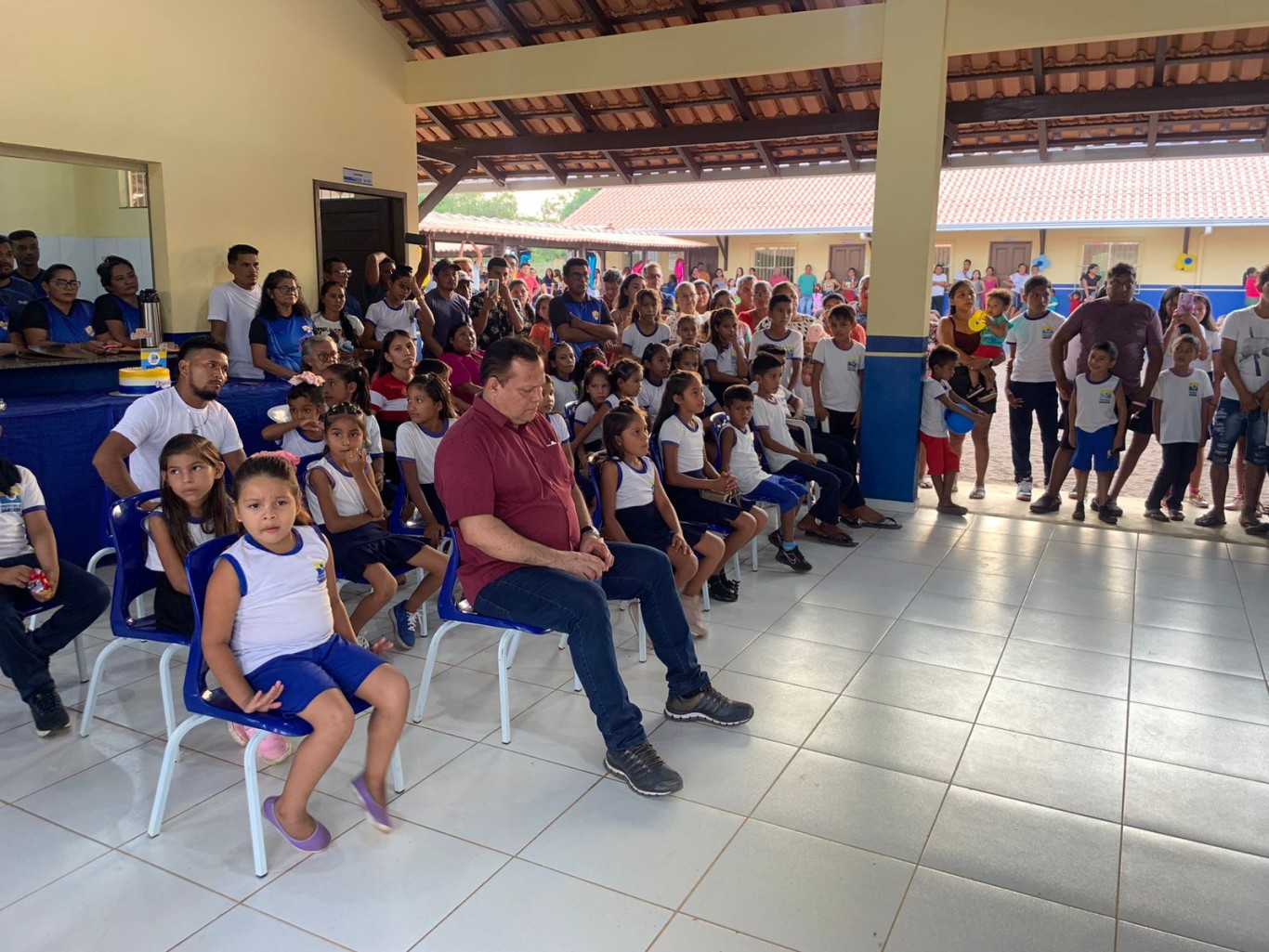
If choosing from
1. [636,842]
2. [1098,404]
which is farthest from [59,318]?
[1098,404]

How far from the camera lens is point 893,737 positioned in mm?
3086

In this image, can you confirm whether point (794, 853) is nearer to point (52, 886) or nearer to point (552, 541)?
point (552, 541)

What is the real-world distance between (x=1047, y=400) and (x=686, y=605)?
13.1ft

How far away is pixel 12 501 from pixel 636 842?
232 cm

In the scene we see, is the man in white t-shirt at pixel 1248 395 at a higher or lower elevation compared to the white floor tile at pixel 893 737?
higher

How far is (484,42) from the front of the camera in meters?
7.29

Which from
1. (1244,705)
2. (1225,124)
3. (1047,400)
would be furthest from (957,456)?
(1225,124)

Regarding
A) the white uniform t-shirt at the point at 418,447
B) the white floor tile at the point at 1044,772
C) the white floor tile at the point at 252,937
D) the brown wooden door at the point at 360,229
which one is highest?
the brown wooden door at the point at 360,229

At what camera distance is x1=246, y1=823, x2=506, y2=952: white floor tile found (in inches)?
83.7

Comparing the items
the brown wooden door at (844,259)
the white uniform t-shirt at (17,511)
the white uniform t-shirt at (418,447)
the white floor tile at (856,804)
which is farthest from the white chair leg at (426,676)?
the brown wooden door at (844,259)

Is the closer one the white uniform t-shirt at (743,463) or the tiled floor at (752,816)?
the tiled floor at (752,816)

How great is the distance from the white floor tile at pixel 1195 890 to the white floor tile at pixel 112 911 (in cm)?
222

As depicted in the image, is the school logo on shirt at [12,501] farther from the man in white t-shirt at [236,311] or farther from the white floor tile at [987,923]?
the white floor tile at [987,923]

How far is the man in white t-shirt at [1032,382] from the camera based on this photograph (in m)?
6.61
